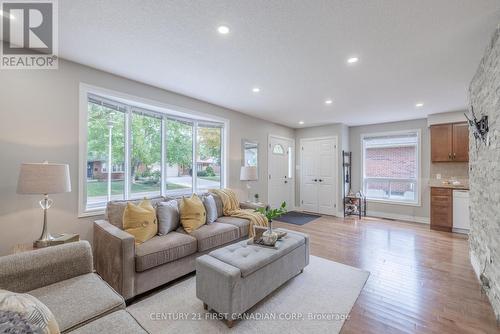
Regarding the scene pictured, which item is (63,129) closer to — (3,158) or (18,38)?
(3,158)

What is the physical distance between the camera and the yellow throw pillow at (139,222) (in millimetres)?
2412

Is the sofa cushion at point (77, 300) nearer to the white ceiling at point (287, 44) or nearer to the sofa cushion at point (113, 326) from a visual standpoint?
the sofa cushion at point (113, 326)

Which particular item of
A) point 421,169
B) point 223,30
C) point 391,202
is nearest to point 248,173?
point 223,30

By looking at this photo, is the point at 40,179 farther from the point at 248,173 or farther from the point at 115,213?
the point at 248,173

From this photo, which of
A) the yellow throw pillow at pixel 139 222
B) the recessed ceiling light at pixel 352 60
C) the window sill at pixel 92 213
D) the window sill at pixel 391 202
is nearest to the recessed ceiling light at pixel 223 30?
the recessed ceiling light at pixel 352 60

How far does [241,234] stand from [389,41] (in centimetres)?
282

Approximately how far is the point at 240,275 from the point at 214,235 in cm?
103

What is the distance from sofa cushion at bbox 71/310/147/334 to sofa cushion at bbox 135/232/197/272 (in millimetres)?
895

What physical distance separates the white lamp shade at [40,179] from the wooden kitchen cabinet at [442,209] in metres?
6.14

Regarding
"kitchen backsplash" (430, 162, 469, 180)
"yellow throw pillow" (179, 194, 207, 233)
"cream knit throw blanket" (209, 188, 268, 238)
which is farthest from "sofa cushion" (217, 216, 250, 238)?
"kitchen backsplash" (430, 162, 469, 180)

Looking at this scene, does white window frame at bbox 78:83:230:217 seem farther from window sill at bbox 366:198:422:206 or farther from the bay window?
window sill at bbox 366:198:422:206

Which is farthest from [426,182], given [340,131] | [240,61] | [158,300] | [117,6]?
[117,6]

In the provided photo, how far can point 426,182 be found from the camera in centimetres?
522

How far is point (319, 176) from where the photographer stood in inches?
247
